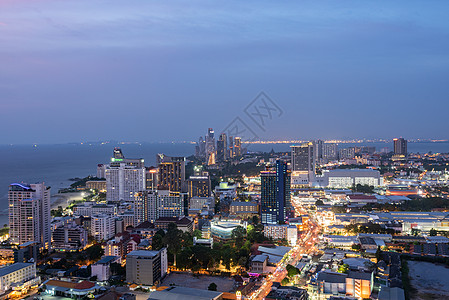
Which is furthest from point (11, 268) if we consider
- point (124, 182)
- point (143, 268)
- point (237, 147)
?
point (237, 147)

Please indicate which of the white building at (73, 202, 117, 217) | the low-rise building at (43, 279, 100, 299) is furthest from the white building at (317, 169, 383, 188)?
the low-rise building at (43, 279, 100, 299)

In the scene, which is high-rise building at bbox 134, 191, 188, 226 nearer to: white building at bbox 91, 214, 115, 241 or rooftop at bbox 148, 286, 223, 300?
white building at bbox 91, 214, 115, 241

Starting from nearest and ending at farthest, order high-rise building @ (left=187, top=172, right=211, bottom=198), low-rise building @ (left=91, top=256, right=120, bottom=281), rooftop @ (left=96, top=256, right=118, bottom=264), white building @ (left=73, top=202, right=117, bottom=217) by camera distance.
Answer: low-rise building @ (left=91, top=256, right=120, bottom=281) → rooftop @ (left=96, top=256, right=118, bottom=264) → white building @ (left=73, top=202, right=117, bottom=217) → high-rise building @ (left=187, top=172, right=211, bottom=198)

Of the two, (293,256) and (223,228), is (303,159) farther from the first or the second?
(293,256)

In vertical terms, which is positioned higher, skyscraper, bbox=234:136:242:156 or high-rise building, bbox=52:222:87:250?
skyscraper, bbox=234:136:242:156

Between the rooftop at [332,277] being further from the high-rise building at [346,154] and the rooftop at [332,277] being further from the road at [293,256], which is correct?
the high-rise building at [346,154]

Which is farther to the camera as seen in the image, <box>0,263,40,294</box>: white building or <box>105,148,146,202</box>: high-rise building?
<box>105,148,146,202</box>: high-rise building

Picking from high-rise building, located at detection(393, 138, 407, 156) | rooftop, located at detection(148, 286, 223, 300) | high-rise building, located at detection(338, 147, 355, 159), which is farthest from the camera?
high-rise building, located at detection(338, 147, 355, 159)

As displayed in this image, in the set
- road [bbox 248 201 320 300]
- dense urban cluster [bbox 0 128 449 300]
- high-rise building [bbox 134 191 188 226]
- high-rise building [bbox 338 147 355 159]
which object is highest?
high-rise building [bbox 338 147 355 159]
